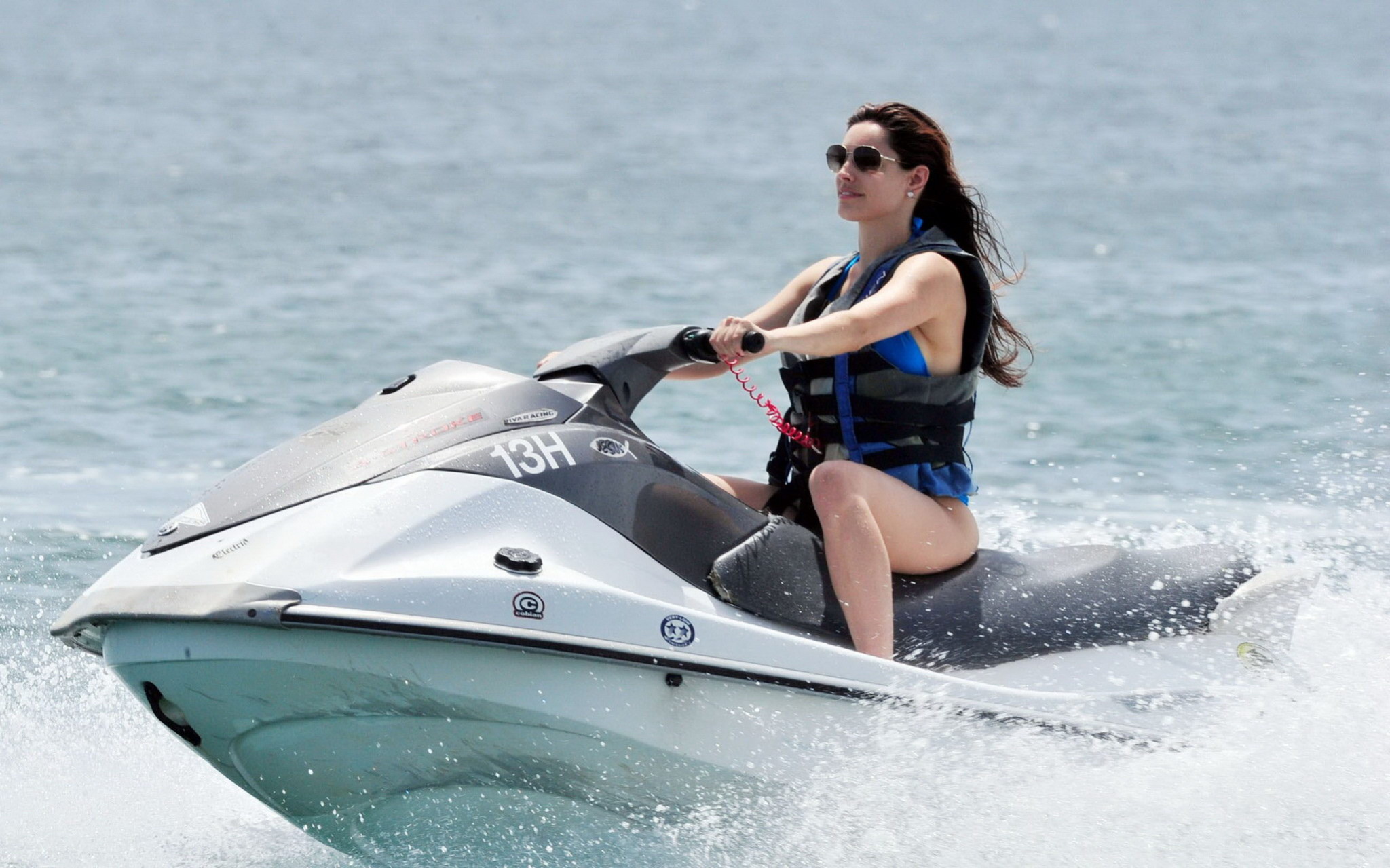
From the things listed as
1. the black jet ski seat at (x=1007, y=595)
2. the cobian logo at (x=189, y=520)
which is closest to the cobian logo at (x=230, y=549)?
the cobian logo at (x=189, y=520)

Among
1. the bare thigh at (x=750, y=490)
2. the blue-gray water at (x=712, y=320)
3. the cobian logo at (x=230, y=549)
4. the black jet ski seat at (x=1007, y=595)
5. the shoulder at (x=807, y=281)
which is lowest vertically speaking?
the blue-gray water at (x=712, y=320)

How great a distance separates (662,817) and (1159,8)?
6586 centimetres

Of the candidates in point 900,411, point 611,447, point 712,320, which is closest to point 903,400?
point 900,411

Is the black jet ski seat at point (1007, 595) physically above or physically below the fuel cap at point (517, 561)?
below

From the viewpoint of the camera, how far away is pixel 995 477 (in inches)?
277

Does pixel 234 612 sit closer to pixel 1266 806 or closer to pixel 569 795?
pixel 569 795

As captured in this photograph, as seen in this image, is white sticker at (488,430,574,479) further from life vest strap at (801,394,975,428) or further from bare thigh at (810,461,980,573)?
life vest strap at (801,394,975,428)

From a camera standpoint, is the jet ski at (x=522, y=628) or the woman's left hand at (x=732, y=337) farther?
the woman's left hand at (x=732, y=337)

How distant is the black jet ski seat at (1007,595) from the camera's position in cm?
334

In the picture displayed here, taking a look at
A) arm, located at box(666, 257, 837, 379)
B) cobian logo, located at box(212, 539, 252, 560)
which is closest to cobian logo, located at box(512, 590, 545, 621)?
cobian logo, located at box(212, 539, 252, 560)

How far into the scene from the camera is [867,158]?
11.6 ft

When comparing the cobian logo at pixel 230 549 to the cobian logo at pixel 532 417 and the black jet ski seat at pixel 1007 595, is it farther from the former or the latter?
the black jet ski seat at pixel 1007 595

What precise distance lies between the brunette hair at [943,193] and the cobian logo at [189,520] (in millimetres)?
1628

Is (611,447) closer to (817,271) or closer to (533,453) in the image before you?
(533,453)
